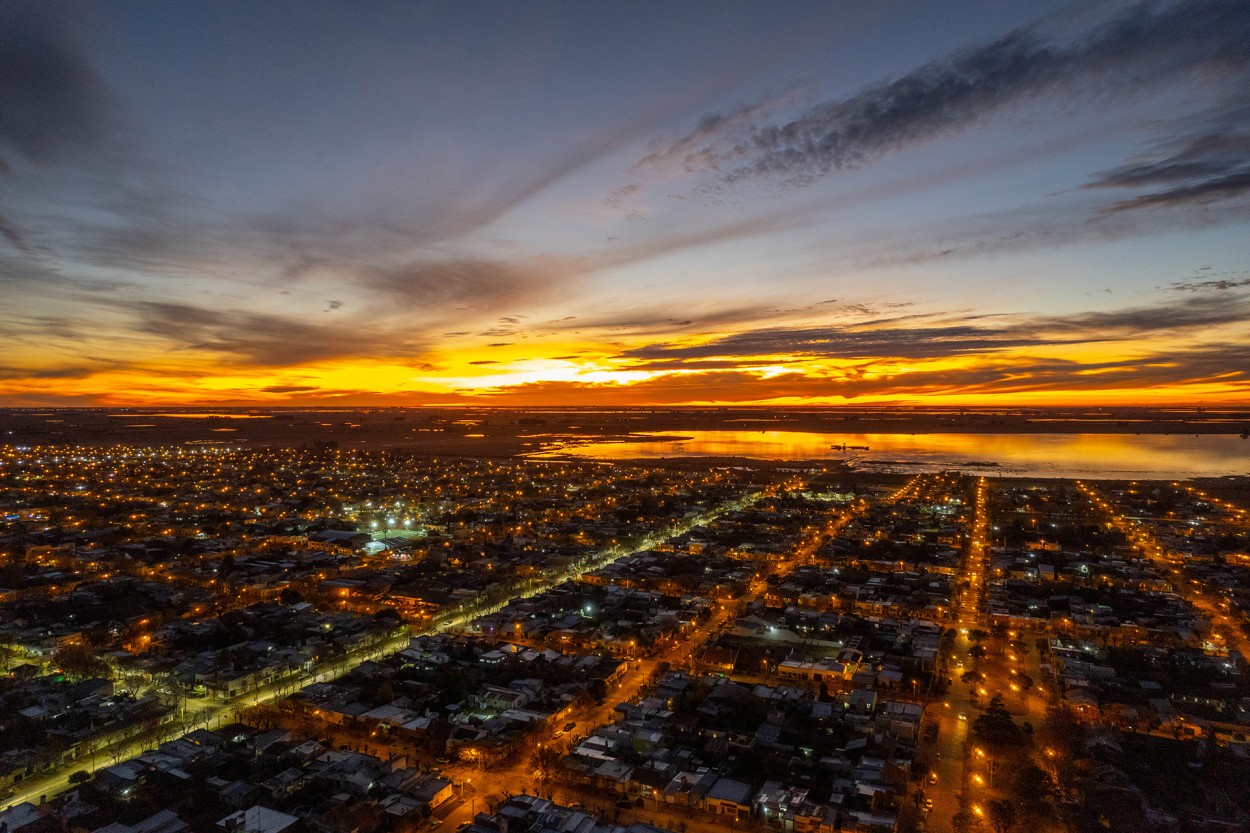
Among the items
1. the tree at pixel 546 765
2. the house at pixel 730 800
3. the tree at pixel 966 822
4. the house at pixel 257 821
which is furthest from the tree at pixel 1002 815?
the house at pixel 257 821

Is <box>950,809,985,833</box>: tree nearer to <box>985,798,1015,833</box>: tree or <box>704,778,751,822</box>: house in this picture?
<box>985,798,1015,833</box>: tree

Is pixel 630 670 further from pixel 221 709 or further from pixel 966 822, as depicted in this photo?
pixel 221 709

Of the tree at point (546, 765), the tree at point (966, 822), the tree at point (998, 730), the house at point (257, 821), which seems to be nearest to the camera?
the house at point (257, 821)

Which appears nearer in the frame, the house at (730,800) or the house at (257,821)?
the house at (257,821)

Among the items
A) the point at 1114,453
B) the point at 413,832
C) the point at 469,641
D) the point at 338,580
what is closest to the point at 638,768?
the point at 413,832

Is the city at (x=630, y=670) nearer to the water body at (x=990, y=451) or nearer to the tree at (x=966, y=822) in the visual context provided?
the tree at (x=966, y=822)

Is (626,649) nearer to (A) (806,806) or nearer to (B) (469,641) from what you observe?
(B) (469,641)
